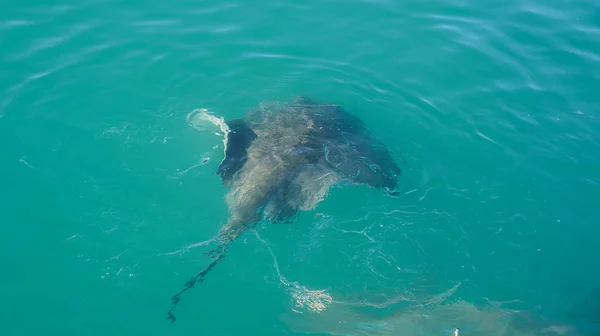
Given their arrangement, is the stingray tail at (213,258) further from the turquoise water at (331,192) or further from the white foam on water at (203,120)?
the white foam on water at (203,120)

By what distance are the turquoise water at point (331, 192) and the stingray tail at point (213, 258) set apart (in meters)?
0.16

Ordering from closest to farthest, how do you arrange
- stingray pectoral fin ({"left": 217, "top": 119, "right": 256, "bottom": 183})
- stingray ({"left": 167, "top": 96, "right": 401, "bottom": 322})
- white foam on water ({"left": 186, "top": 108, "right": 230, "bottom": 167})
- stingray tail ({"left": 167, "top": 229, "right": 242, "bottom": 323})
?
1. stingray tail ({"left": 167, "top": 229, "right": 242, "bottom": 323})
2. stingray ({"left": 167, "top": 96, "right": 401, "bottom": 322})
3. stingray pectoral fin ({"left": 217, "top": 119, "right": 256, "bottom": 183})
4. white foam on water ({"left": 186, "top": 108, "right": 230, "bottom": 167})

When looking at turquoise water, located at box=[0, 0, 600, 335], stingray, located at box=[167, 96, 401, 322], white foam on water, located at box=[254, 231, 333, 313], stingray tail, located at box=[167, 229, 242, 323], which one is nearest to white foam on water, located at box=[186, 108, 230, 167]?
stingray, located at box=[167, 96, 401, 322]

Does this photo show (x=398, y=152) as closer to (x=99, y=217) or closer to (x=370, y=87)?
(x=370, y=87)

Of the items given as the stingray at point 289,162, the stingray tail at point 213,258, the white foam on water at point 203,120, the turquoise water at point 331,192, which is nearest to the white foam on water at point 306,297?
the turquoise water at point 331,192

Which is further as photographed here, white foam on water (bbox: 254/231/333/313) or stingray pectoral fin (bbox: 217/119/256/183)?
stingray pectoral fin (bbox: 217/119/256/183)

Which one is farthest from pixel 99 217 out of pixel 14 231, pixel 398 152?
pixel 398 152

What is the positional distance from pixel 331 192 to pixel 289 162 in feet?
3.85

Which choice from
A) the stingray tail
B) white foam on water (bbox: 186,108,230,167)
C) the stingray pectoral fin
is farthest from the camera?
white foam on water (bbox: 186,108,230,167)

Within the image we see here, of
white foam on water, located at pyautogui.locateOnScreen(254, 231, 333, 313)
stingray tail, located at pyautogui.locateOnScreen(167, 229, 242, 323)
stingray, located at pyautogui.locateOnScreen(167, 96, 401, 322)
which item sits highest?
stingray, located at pyautogui.locateOnScreen(167, 96, 401, 322)

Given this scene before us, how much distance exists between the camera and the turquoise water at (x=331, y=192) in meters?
9.77

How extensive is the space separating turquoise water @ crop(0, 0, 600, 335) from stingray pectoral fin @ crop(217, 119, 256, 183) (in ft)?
1.17

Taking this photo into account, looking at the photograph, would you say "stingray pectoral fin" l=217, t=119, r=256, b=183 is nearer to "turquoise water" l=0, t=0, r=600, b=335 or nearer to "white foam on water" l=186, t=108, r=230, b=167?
"white foam on water" l=186, t=108, r=230, b=167

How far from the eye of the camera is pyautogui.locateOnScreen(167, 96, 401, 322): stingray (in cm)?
1069
